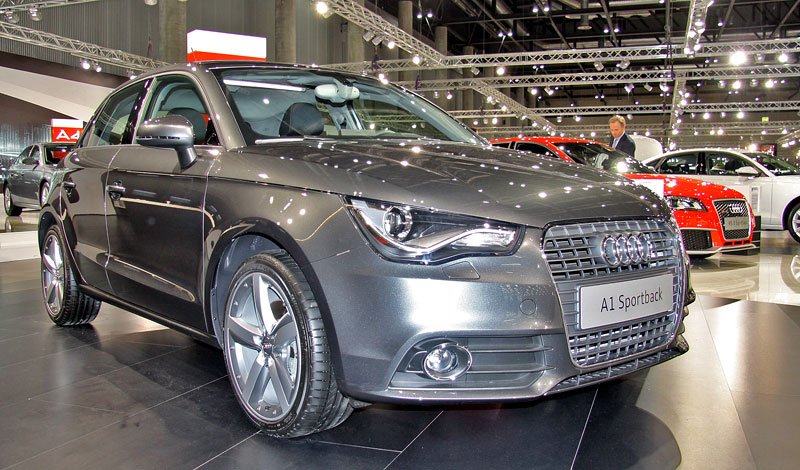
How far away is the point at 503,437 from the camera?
2.43m

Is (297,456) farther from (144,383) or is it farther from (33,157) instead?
(33,157)

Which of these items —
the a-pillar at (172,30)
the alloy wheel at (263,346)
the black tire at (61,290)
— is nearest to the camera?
the alloy wheel at (263,346)

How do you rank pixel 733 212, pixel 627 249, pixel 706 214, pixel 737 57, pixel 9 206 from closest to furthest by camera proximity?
pixel 627 249, pixel 706 214, pixel 733 212, pixel 9 206, pixel 737 57

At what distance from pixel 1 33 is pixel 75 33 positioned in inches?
114

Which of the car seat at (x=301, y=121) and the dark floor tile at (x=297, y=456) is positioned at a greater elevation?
the car seat at (x=301, y=121)

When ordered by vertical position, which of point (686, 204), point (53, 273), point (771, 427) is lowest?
point (771, 427)

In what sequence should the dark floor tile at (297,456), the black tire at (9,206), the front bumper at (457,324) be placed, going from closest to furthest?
the front bumper at (457,324) → the dark floor tile at (297,456) → the black tire at (9,206)

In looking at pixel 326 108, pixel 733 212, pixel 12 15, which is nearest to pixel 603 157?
pixel 733 212

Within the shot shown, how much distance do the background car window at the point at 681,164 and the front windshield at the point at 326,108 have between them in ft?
24.5

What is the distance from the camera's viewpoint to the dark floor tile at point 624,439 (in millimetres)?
2232

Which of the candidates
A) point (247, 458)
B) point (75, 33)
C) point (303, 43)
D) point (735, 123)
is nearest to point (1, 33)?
point (75, 33)

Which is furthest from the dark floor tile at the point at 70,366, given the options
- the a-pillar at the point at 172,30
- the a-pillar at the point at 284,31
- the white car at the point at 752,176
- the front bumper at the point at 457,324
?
the a-pillar at the point at 284,31

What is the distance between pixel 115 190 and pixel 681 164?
29.2 feet

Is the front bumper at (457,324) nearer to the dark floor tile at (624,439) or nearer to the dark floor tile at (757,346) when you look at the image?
the dark floor tile at (624,439)
